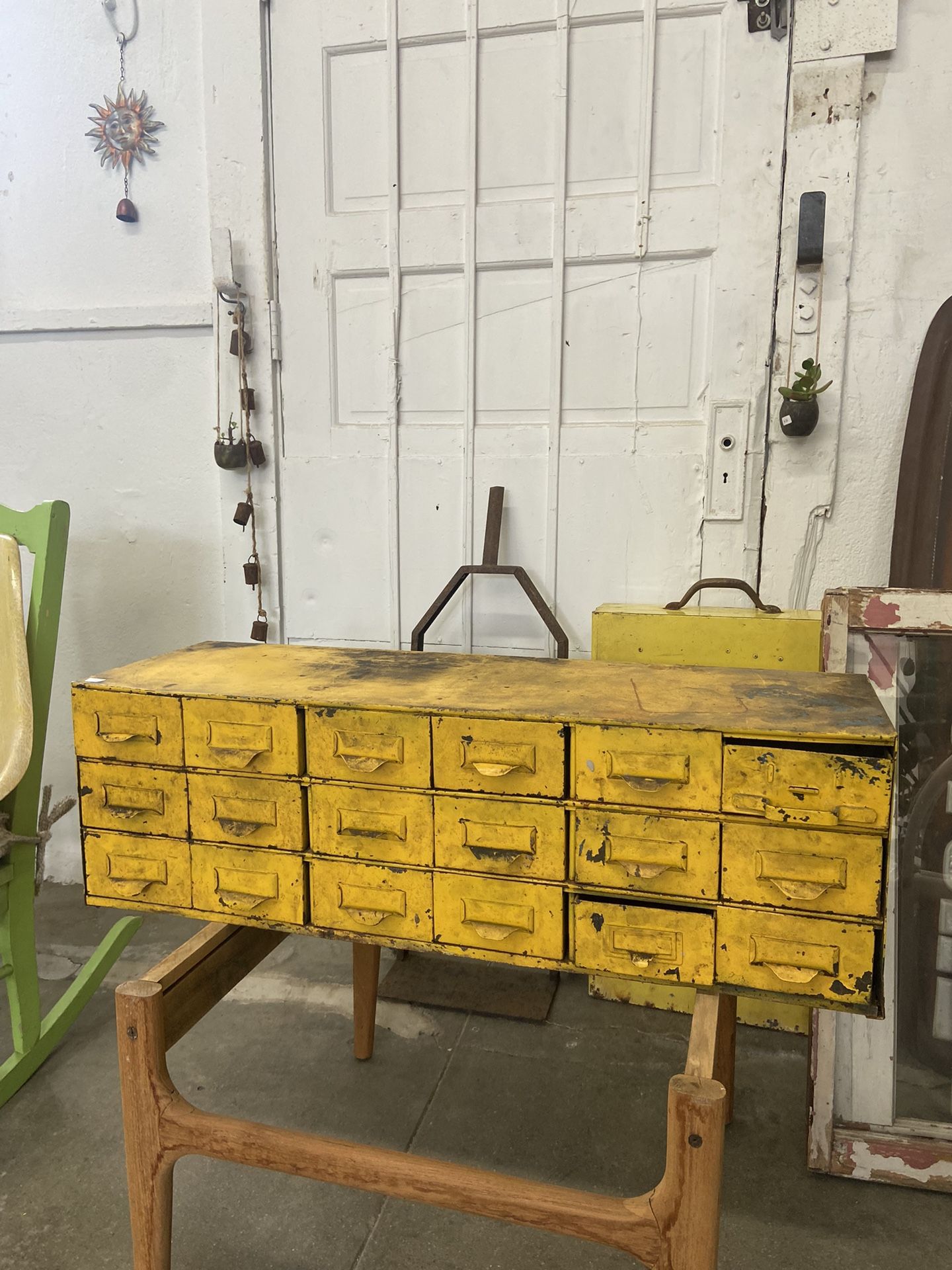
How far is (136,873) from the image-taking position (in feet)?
4.16

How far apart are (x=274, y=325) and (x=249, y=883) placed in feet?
5.42

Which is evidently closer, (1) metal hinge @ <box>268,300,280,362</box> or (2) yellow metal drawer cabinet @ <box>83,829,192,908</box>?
(2) yellow metal drawer cabinet @ <box>83,829,192,908</box>

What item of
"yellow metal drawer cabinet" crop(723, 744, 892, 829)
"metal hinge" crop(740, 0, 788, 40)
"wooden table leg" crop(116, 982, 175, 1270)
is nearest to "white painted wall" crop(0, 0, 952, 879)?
"metal hinge" crop(740, 0, 788, 40)

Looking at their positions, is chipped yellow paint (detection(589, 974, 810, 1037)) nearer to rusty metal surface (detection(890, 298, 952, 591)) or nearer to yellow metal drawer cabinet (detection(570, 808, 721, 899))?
yellow metal drawer cabinet (detection(570, 808, 721, 899))

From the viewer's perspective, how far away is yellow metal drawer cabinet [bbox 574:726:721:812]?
1.03 m

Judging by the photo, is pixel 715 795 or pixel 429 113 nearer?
pixel 715 795

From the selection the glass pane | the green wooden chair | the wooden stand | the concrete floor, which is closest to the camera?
the wooden stand

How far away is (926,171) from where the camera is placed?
6.11 feet

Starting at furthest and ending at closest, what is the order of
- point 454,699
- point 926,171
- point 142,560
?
1. point 142,560
2. point 926,171
3. point 454,699

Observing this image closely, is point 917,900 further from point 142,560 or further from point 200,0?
point 200,0

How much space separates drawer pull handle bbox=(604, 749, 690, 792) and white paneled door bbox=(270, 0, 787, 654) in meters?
1.16

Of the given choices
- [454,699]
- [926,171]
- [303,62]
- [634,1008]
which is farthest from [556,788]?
[303,62]

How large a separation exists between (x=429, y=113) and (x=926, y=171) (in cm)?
122

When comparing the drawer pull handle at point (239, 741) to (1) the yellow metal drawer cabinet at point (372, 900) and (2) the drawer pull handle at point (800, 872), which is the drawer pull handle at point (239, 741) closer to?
(1) the yellow metal drawer cabinet at point (372, 900)
